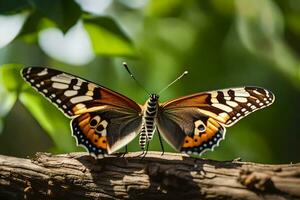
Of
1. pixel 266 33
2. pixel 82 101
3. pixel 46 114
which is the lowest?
pixel 46 114

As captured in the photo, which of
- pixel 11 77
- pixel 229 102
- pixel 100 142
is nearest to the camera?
pixel 100 142

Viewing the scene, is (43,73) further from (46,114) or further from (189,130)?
(189,130)

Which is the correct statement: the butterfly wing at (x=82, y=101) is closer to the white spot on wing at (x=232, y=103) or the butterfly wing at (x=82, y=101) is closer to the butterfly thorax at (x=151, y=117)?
the butterfly thorax at (x=151, y=117)

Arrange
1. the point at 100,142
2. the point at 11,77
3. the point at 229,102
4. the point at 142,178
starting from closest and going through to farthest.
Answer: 1. the point at 142,178
2. the point at 100,142
3. the point at 229,102
4. the point at 11,77

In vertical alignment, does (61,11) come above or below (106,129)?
above

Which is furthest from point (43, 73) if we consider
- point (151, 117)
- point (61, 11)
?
point (151, 117)

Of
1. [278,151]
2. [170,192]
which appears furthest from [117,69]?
[170,192]

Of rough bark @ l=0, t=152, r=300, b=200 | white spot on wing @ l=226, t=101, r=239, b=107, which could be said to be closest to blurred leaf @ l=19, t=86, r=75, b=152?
rough bark @ l=0, t=152, r=300, b=200
